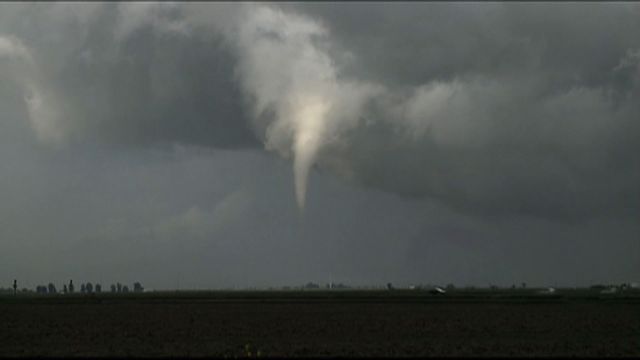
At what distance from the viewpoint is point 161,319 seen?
70.3 meters

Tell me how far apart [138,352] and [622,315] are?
5251cm

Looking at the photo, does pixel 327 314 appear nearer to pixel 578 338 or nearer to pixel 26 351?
pixel 578 338

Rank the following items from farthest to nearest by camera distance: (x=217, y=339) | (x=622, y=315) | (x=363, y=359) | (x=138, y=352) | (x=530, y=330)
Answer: (x=622, y=315) < (x=530, y=330) < (x=217, y=339) < (x=138, y=352) < (x=363, y=359)

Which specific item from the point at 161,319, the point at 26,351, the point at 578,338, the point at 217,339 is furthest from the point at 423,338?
the point at 161,319

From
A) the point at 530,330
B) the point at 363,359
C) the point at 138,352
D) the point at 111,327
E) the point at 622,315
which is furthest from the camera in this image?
the point at 622,315

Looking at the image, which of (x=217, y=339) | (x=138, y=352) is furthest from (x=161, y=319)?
(x=138, y=352)

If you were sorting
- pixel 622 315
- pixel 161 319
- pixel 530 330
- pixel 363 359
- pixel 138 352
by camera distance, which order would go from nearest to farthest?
pixel 363 359, pixel 138 352, pixel 530 330, pixel 161 319, pixel 622 315

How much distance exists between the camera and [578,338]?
50.4m

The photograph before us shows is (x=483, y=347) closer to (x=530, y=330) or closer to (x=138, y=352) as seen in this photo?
(x=530, y=330)

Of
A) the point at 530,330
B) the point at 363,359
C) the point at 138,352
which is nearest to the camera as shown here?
the point at 363,359

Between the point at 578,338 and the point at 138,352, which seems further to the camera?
the point at 578,338

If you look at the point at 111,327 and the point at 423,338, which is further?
the point at 111,327

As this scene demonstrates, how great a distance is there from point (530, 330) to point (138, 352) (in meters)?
30.3

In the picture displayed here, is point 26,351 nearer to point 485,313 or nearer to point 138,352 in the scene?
point 138,352
